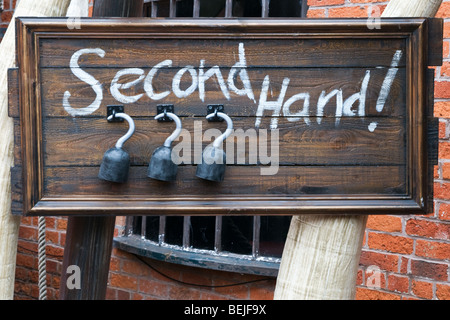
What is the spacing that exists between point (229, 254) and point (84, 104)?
172 centimetres

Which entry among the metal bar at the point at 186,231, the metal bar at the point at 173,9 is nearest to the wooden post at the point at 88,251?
the metal bar at the point at 186,231

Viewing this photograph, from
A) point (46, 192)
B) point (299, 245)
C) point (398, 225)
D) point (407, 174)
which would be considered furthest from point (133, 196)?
point (398, 225)

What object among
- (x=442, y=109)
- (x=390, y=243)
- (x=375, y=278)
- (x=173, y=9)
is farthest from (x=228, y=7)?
(x=375, y=278)

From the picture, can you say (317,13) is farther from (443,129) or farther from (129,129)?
(129,129)

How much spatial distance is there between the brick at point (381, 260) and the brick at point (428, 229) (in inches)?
6.0

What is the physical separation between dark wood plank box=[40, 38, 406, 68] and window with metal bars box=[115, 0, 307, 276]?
1427 millimetres

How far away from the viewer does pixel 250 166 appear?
1.11 m

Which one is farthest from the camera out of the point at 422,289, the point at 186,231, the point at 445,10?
the point at 186,231

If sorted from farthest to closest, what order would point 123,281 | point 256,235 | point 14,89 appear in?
point 123,281 → point 256,235 → point 14,89

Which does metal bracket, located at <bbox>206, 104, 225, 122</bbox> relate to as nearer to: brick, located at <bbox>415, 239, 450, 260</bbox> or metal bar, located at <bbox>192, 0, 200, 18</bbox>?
brick, located at <bbox>415, 239, 450, 260</bbox>

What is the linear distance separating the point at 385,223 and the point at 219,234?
0.87m

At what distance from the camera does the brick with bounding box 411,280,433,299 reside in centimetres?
217

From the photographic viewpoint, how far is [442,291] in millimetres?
2139
